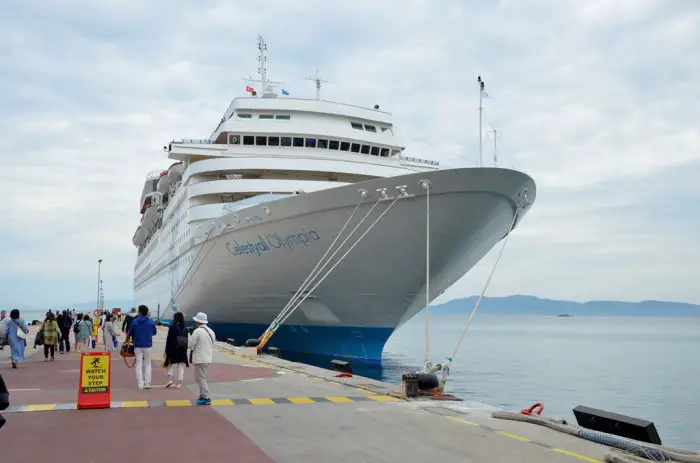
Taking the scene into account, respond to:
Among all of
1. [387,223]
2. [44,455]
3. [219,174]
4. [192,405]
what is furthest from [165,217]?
[44,455]

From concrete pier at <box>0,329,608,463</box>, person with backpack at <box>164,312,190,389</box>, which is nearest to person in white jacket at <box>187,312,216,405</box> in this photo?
concrete pier at <box>0,329,608,463</box>

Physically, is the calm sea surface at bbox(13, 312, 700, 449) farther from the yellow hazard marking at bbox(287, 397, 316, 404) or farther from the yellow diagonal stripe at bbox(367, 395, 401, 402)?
the yellow hazard marking at bbox(287, 397, 316, 404)

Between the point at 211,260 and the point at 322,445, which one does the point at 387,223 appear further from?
the point at 322,445

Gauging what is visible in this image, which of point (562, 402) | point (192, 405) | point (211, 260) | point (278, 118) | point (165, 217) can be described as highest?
point (278, 118)

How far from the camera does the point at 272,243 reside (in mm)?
21953

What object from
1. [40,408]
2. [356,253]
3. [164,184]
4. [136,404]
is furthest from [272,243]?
[164,184]

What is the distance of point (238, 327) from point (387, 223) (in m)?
10.2

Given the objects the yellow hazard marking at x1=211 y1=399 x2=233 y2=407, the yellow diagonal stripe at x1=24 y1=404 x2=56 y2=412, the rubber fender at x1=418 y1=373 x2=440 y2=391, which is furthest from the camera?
the rubber fender at x1=418 y1=373 x2=440 y2=391

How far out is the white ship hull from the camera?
19.0 m

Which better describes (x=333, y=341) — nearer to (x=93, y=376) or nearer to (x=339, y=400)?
(x=339, y=400)

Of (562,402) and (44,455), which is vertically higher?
(44,455)

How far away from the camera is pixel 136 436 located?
808cm

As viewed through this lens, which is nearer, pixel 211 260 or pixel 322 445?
pixel 322 445

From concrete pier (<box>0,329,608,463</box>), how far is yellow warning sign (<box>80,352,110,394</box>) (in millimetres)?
347
